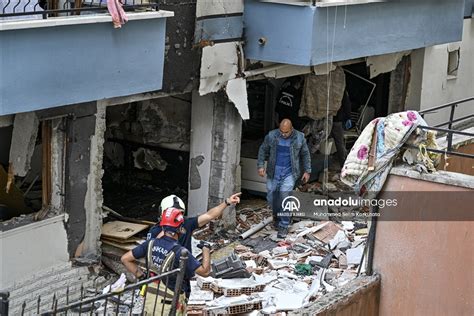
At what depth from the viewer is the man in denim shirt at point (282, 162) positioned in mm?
12906

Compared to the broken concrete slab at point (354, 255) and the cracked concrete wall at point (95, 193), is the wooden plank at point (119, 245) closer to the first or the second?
the cracked concrete wall at point (95, 193)

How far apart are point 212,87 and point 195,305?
11.1ft

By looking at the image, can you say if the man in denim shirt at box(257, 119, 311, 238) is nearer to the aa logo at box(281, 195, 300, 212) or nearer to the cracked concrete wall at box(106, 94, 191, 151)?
the aa logo at box(281, 195, 300, 212)

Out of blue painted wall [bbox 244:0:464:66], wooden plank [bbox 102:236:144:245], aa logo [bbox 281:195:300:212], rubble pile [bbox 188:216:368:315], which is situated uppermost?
blue painted wall [bbox 244:0:464:66]

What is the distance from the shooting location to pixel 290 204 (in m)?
13.5

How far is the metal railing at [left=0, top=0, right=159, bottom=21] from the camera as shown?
9599 mm

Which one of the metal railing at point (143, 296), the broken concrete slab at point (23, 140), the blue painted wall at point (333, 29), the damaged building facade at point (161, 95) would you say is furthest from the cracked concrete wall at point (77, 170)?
the blue painted wall at point (333, 29)

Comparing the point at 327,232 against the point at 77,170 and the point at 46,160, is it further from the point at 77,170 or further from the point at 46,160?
the point at 46,160

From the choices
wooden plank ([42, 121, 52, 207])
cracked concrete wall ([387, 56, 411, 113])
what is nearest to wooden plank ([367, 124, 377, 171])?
wooden plank ([42, 121, 52, 207])

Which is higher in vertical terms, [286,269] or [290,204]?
[290,204]

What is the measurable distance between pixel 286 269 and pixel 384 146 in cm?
365

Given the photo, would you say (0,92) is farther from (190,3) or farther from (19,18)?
(190,3)

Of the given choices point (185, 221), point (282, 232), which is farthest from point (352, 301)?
point (282, 232)

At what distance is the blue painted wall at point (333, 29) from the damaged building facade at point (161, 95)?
0.02 meters
